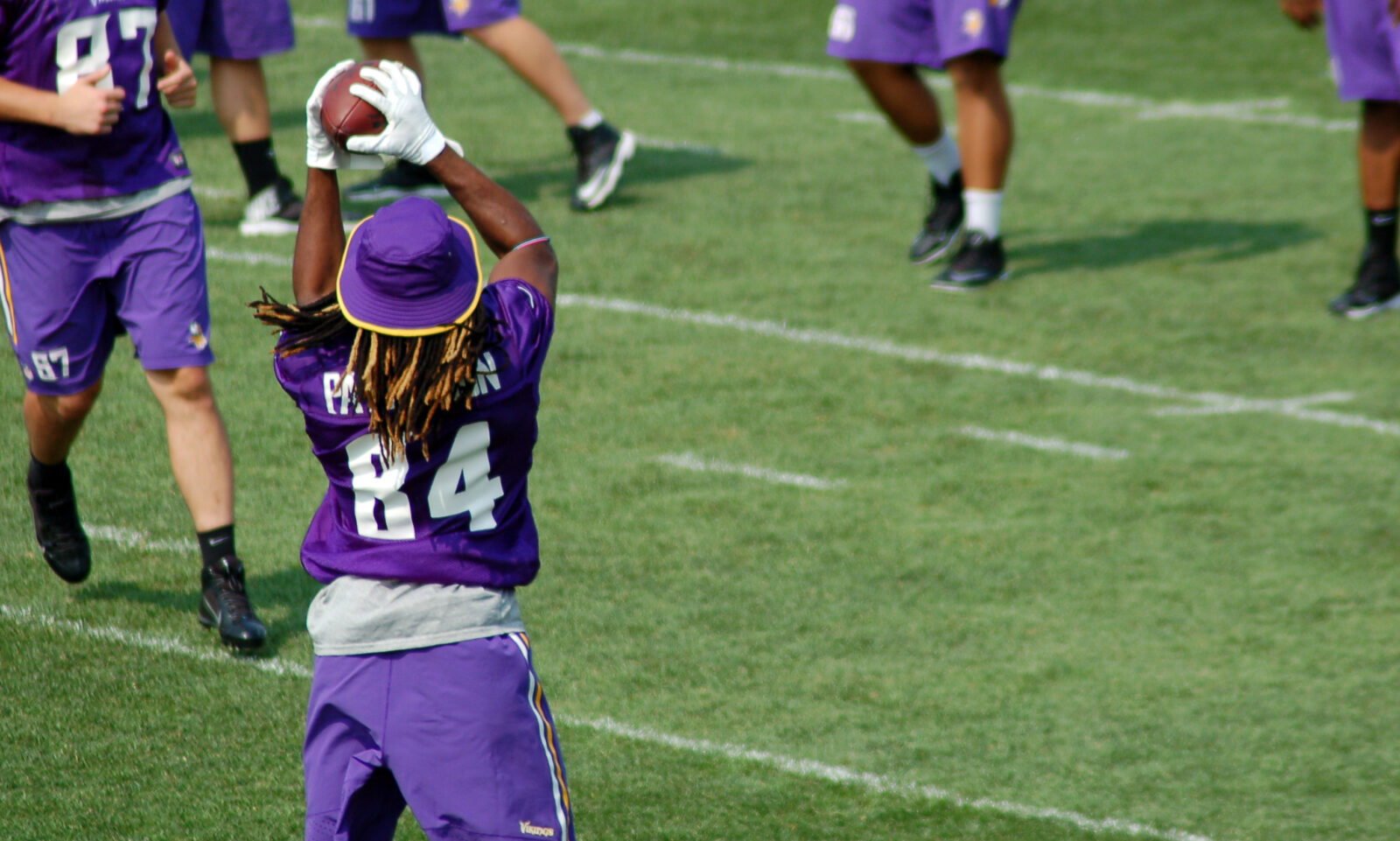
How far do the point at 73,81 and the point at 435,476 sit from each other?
2237 mm

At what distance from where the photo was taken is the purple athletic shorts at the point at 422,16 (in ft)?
27.2

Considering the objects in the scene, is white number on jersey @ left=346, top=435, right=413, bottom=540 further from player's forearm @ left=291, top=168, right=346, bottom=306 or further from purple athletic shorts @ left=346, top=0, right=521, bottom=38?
purple athletic shorts @ left=346, top=0, right=521, bottom=38

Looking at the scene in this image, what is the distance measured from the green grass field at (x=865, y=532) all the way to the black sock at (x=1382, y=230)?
0.31 meters

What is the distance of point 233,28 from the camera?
777cm

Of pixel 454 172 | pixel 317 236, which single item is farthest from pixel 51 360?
pixel 454 172

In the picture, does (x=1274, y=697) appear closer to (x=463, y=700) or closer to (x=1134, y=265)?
(x=463, y=700)

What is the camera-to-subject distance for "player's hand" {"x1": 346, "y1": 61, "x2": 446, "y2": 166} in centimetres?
300

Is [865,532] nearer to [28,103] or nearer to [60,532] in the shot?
[60,532]

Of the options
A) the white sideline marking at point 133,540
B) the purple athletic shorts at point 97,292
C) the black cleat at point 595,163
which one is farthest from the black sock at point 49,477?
the black cleat at point 595,163

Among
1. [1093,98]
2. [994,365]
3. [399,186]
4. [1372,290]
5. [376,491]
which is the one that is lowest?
[1093,98]

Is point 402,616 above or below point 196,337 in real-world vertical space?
above

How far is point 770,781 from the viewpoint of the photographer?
4.05m

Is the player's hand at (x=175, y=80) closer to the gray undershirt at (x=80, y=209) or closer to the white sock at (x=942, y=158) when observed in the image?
the gray undershirt at (x=80, y=209)

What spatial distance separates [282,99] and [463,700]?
844 cm
